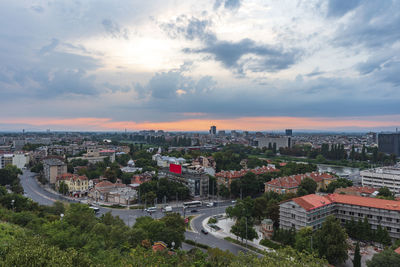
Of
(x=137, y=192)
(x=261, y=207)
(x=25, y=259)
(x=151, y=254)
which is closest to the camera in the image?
(x=25, y=259)

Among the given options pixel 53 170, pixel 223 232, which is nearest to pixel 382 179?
pixel 223 232

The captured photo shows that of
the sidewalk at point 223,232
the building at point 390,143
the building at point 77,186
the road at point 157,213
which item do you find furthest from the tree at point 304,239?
the building at point 390,143

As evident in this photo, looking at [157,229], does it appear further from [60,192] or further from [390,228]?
[60,192]

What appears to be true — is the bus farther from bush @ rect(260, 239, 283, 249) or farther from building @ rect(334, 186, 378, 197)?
building @ rect(334, 186, 378, 197)

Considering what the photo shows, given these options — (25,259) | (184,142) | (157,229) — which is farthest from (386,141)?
(25,259)

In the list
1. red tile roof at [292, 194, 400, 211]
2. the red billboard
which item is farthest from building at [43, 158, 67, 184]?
red tile roof at [292, 194, 400, 211]

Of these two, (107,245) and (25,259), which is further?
(107,245)
